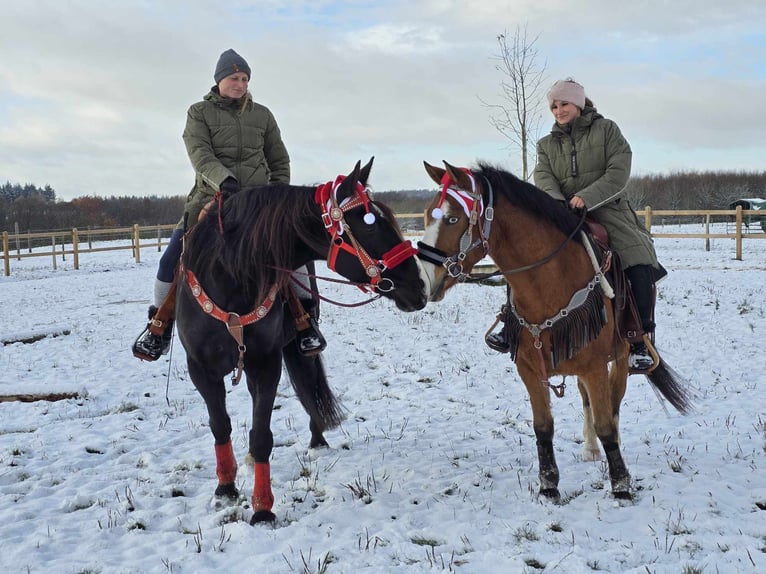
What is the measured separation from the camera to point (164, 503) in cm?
412

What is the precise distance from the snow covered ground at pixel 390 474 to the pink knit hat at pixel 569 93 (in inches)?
111

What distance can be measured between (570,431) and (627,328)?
5.10 ft

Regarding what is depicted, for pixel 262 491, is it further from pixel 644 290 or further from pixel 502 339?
pixel 644 290

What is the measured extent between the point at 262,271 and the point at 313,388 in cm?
176

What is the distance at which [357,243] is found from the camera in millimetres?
3426

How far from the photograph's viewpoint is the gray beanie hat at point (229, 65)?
4.45 m

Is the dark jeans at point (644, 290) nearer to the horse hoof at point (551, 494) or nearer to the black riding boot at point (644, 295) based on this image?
the black riding boot at point (644, 295)

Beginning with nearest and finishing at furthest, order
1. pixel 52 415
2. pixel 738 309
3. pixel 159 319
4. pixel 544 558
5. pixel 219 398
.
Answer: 1. pixel 544 558
2. pixel 219 398
3. pixel 159 319
4. pixel 52 415
5. pixel 738 309

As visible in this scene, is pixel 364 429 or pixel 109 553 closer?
pixel 109 553

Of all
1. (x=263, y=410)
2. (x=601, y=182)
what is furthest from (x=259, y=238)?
(x=601, y=182)

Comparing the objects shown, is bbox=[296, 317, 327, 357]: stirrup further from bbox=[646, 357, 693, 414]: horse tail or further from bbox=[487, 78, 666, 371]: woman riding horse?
bbox=[646, 357, 693, 414]: horse tail

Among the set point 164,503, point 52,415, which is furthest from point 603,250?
point 52,415

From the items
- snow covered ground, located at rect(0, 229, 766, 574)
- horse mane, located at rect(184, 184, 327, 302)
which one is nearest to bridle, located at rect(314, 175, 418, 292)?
horse mane, located at rect(184, 184, 327, 302)

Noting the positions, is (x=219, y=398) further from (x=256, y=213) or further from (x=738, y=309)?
(x=738, y=309)
